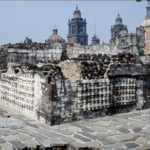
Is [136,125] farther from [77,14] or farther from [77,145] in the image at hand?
[77,14]

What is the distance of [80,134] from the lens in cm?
554

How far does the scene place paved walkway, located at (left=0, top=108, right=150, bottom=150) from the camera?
4.77 m

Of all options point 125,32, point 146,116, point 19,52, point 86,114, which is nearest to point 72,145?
point 86,114

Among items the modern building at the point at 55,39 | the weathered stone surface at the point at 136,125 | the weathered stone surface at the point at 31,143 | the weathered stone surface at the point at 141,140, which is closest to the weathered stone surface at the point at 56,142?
the weathered stone surface at the point at 31,143

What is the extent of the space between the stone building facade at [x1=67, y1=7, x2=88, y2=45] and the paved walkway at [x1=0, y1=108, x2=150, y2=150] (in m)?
81.0

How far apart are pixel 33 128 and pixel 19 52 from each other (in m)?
6.17

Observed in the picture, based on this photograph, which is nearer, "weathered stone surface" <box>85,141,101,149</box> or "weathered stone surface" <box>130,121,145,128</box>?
"weathered stone surface" <box>85,141,101,149</box>

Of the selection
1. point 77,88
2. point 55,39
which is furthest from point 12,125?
point 55,39

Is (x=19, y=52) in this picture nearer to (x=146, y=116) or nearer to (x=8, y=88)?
(x=8, y=88)

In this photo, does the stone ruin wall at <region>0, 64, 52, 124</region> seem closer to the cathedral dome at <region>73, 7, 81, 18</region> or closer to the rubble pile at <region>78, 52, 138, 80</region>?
the rubble pile at <region>78, 52, 138, 80</region>

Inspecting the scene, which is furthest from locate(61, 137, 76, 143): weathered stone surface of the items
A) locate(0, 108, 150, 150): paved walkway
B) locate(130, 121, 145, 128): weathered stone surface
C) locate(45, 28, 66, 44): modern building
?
locate(45, 28, 66, 44): modern building

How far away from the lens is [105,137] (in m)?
5.44

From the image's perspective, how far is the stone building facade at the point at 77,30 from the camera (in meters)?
87.3

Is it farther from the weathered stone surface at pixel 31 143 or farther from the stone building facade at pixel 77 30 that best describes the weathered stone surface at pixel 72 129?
the stone building facade at pixel 77 30
